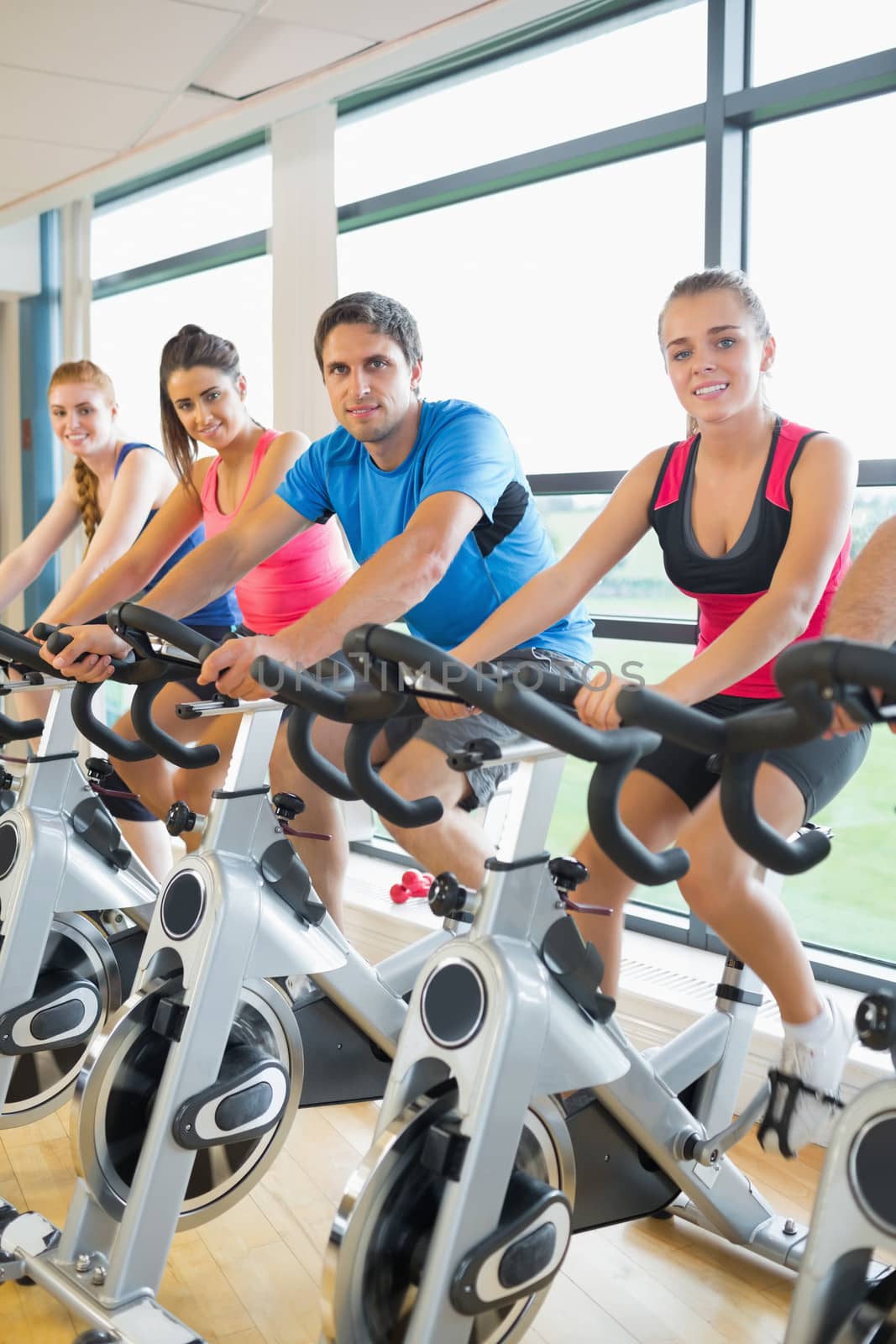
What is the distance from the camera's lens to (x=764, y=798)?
1877 mm

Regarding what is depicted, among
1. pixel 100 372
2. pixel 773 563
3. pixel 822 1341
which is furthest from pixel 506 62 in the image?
pixel 822 1341

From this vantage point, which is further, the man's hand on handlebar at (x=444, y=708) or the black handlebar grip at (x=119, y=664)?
the black handlebar grip at (x=119, y=664)

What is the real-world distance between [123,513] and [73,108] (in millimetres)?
1490

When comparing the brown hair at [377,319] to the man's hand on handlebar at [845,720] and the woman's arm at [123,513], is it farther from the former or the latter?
the man's hand on handlebar at [845,720]

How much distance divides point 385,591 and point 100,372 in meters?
2.00

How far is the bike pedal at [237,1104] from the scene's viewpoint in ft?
6.15

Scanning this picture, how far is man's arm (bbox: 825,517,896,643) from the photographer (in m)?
1.50

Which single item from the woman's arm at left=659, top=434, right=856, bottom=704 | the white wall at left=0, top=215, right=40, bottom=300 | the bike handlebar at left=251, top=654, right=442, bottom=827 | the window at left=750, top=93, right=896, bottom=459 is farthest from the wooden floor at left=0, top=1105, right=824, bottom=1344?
the white wall at left=0, top=215, right=40, bottom=300

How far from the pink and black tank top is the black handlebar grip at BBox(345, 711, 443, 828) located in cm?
67

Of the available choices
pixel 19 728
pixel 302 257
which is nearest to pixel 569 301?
pixel 302 257

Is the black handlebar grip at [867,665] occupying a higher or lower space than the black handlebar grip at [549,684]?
higher

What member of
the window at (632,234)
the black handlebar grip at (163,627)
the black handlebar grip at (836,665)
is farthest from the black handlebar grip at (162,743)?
the black handlebar grip at (836,665)

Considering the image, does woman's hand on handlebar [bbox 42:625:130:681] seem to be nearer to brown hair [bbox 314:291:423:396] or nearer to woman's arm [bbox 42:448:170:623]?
brown hair [bbox 314:291:423:396]

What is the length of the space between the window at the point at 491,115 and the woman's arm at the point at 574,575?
5.38 feet
